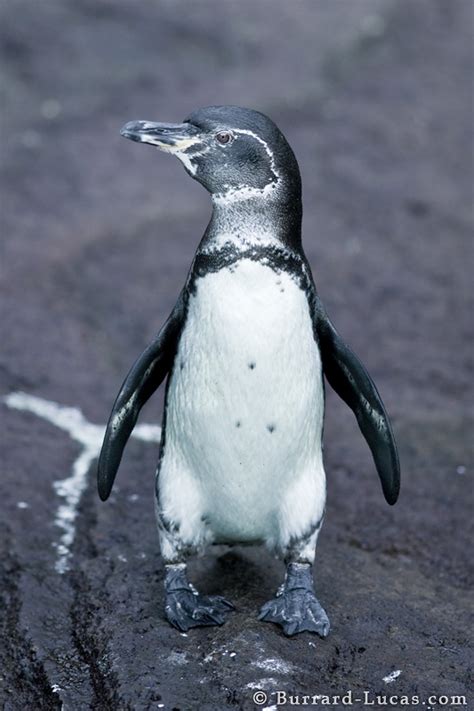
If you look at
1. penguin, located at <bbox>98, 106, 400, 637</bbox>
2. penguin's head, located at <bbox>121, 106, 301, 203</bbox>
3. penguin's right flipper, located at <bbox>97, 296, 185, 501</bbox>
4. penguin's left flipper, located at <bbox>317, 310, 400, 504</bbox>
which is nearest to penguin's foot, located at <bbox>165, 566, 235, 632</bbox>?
penguin, located at <bbox>98, 106, 400, 637</bbox>

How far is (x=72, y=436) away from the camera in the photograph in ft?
16.7

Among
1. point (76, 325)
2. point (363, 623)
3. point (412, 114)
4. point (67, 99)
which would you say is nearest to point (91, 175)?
point (67, 99)

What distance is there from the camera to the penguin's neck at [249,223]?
3367 mm

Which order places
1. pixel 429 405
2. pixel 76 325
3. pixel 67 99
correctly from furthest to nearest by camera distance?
pixel 67 99
pixel 76 325
pixel 429 405

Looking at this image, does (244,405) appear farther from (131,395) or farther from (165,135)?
(165,135)

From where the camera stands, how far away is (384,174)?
770 cm

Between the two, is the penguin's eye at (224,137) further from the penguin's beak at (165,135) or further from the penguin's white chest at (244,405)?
the penguin's white chest at (244,405)

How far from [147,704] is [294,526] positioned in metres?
0.78

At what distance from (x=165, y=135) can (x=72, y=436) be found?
203 centimetres

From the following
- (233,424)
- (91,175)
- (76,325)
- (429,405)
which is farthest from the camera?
(91,175)

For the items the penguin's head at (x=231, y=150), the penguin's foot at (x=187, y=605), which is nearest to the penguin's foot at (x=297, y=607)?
the penguin's foot at (x=187, y=605)

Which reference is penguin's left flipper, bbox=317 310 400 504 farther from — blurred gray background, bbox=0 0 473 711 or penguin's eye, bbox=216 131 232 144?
penguin's eye, bbox=216 131 232 144

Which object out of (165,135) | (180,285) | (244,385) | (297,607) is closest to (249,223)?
(165,135)

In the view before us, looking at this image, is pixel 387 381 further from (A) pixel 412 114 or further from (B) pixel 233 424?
(A) pixel 412 114
